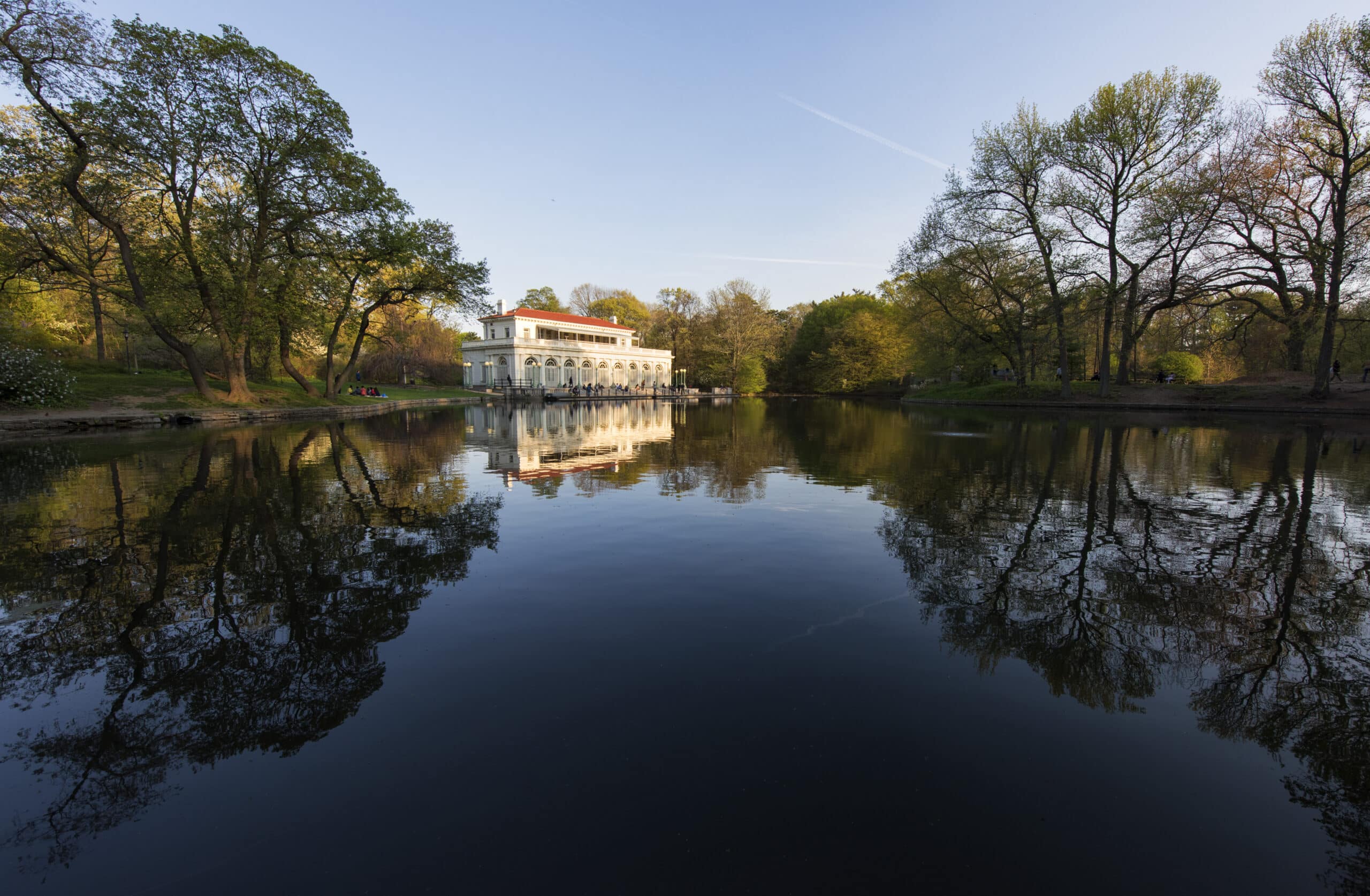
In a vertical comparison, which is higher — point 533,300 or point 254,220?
point 533,300

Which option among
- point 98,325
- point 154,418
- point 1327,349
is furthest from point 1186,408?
point 98,325

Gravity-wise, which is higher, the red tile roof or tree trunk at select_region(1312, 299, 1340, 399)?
the red tile roof

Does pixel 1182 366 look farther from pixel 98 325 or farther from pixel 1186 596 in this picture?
pixel 98 325

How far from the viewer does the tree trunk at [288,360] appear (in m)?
27.0

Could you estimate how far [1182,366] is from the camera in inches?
1614

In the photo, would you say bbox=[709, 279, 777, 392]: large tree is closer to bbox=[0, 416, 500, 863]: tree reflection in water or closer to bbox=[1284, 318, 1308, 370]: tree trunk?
bbox=[1284, 318, 1308, 370]: tree trunk

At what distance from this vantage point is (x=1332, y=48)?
22.5 m

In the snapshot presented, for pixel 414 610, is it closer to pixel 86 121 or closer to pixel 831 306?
pixel 86 121

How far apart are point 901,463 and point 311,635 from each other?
11427mm

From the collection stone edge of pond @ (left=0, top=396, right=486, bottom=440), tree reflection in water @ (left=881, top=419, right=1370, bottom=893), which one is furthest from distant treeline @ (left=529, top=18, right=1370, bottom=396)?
stone edge of pond @ (left=0, top=396, right=486, bottom=440)

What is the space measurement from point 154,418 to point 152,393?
4829mm

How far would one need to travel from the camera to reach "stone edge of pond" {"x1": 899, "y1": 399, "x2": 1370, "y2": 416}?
82.8 ft

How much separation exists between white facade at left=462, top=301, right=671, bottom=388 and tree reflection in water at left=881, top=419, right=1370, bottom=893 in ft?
162

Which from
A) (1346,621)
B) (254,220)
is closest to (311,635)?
(1346,621)
